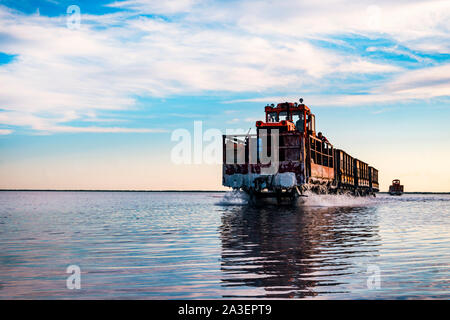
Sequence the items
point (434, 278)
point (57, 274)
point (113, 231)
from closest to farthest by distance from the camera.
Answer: point (434, 278) → point (57, 274) → point (113, 231)

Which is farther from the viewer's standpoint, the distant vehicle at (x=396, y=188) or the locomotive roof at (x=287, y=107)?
the distant vehicle at (x=396, y=188)

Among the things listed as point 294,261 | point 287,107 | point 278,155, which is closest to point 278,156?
point 278,155

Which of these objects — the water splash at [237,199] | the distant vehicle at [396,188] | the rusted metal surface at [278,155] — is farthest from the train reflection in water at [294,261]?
the distant vehicle at [396,188]

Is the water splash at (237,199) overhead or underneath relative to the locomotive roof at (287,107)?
underneath

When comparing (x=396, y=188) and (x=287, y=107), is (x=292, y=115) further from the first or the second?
(x=396, y=188)

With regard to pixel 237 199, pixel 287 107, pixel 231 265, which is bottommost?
pixel 231 265

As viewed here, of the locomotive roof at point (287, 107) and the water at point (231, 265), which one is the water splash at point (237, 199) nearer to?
the locomotive roof at point (287, 107)

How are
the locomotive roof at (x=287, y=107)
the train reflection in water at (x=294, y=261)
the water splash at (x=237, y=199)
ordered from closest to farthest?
the train reflection in water at (x=294, y=261) → the locomotive roof at (x=287, y=107) → the water splash at (x=237, y=199)

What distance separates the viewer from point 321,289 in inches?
237

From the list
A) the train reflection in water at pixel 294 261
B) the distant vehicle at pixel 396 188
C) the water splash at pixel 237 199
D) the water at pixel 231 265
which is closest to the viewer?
the water at pixel 231 265

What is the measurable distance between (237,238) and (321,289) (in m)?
6.51
